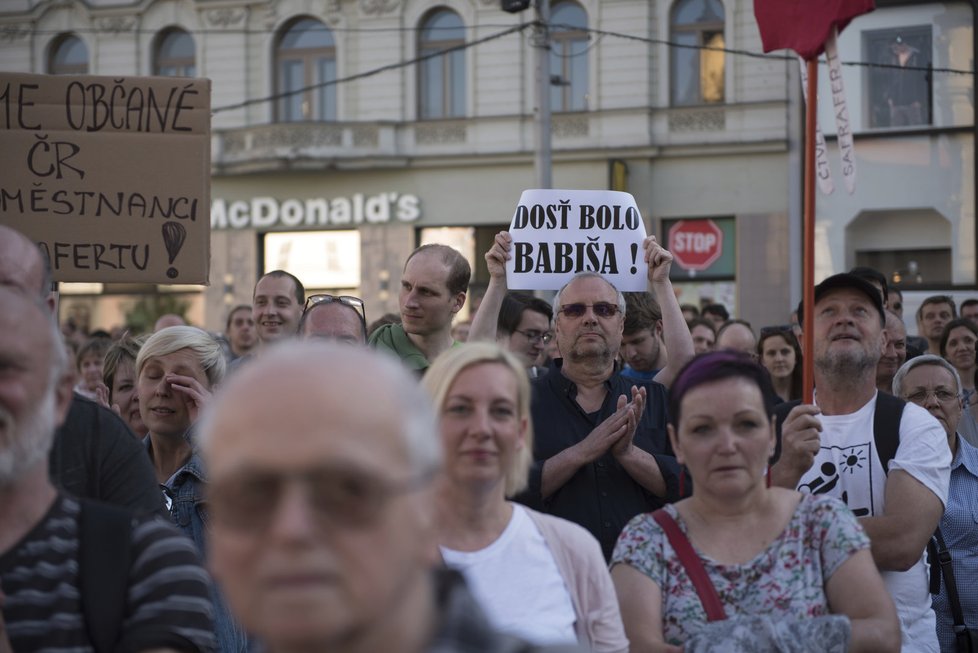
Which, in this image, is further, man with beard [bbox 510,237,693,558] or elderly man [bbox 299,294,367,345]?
elderly man [bbox 299,294,367,345]

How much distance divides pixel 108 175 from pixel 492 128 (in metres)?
19.6

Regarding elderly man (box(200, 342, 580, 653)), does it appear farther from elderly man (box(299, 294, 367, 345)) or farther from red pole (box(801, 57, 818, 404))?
elderly man (box(299, 294, 367, 345))

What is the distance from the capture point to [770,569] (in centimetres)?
346

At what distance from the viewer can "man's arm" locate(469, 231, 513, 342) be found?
223 inches

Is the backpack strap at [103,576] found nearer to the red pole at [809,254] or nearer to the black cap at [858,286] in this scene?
the red pole at [809,254]

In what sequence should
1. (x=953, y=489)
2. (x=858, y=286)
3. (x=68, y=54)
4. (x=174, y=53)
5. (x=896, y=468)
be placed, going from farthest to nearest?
(x=68, y=54), (x=174, y=53), (x=953, y=489), (x=858, y=286), (x=896, y=468)

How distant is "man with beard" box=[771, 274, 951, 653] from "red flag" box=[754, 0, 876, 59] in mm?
869

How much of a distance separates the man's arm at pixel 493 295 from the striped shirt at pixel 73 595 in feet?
9.58

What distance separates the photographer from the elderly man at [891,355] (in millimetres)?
6855

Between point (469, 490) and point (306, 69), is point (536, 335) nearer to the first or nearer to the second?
point (469, 490)

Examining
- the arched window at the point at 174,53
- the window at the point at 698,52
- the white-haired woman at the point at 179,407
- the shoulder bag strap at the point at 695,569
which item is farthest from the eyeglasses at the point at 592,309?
the arched window at the point at 174,53

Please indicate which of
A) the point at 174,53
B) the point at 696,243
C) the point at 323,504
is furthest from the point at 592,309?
the point at 174,53

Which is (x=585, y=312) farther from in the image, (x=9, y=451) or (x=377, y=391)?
(x=377, y=391)

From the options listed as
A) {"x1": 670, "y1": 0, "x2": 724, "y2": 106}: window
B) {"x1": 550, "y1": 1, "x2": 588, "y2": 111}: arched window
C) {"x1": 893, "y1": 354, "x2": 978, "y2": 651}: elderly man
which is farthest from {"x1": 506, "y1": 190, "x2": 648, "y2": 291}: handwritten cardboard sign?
{"x1": 550, "y1": 1, "x2": 588, "y2": 111}: arched window
